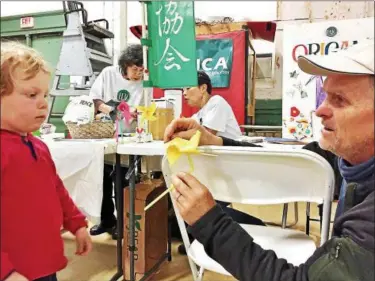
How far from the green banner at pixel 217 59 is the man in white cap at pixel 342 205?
250 centimetres

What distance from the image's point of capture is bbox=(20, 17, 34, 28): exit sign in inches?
146

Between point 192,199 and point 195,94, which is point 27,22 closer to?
point 195,94

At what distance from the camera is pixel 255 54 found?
3682 mm

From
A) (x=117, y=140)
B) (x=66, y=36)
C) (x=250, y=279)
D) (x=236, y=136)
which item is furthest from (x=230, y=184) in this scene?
(x=66, y=36)

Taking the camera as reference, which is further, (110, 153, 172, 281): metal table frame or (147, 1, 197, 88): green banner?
(147, 1, 197, 88): green banner

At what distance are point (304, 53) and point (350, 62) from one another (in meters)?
1.83

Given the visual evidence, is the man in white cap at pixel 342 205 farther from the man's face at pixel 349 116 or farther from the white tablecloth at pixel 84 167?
the white tablecloth at pixel 84 167

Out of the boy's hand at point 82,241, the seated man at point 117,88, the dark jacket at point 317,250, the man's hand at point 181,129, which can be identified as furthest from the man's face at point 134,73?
the dark jacket at point 317,250

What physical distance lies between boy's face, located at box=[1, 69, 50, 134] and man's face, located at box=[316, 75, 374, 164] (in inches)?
20.9

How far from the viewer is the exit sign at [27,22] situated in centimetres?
372

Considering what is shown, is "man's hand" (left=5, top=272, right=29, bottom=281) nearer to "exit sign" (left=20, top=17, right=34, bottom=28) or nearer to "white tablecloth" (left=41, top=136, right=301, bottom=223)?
"white tablecloth" (left=41, top=136, right=301, bottom=223)

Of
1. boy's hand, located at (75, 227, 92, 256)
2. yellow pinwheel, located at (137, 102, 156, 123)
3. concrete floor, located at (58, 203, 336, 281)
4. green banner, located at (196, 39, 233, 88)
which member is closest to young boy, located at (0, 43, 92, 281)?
boy's hand, located at (75, 227, 92, 256)

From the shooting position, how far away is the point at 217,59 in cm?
321

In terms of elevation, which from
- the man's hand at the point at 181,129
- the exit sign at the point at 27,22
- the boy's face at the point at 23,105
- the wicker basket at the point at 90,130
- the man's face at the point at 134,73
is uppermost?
the exit sign at the point at 27,22
